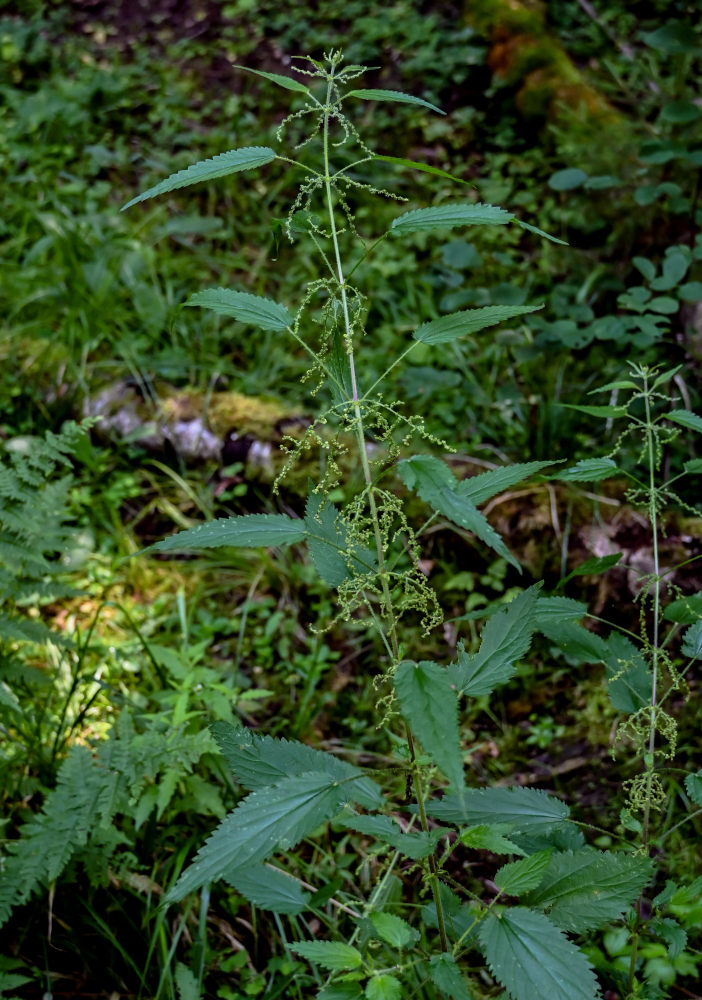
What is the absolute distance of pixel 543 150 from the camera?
4.59 metres

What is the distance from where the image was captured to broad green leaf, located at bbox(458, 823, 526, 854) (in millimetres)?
1141

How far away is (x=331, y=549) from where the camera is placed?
1.30 meters

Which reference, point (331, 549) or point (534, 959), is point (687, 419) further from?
point (534, 959)

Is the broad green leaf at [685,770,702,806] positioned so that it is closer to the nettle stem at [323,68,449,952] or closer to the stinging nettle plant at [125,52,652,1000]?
the stinging nettle plant at [125,52,652,1000]

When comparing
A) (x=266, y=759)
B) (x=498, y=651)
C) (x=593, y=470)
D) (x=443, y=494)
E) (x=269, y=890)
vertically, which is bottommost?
(x=269, y=890)

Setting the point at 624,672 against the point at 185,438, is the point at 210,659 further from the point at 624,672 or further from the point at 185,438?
the point at 624,672

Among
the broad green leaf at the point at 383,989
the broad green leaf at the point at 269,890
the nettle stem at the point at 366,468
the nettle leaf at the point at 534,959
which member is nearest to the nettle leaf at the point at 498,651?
the nettle stem at the point at 366,468

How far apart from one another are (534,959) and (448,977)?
0.15 m

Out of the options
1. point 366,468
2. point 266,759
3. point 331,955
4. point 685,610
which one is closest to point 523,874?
point 331,955

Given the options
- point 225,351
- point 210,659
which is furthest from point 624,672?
A: point 225,351

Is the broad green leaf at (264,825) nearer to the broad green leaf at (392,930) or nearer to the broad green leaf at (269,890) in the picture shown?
the broad green leaf at (392,930)

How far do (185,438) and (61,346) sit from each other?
87 centimetres

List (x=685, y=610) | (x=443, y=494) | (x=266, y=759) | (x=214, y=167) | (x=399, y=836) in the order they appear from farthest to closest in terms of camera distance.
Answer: (x=685, y=610)
(x=266, y=759)
(x=399, y=836)
(x=214, y=167)
(x=443, y=494)

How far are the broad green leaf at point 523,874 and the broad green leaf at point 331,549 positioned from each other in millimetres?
507
